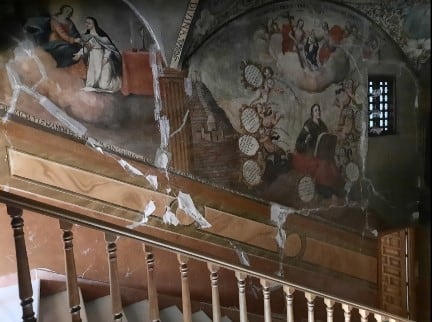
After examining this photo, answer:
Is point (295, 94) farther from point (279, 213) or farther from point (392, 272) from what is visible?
point (392, 272)

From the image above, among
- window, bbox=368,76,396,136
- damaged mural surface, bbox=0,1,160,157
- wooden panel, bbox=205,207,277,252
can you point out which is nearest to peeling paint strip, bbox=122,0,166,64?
damaged mural surface, bbox=0,1,160,157

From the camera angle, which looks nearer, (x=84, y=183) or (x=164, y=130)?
(x=84, y=183)

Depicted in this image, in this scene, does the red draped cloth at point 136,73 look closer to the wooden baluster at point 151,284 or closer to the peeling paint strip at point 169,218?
the peeling paint strip at point 169,218

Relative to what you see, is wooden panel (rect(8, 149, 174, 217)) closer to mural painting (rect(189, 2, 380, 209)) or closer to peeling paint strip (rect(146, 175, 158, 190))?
peeling paint strip (rect(146, 175, 158, 190))

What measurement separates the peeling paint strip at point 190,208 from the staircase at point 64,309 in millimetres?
622

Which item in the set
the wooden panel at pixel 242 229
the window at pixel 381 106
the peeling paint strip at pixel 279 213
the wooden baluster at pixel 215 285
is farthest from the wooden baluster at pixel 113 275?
the window at pixel 381 106

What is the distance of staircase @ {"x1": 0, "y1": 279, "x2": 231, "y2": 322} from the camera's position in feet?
8.48

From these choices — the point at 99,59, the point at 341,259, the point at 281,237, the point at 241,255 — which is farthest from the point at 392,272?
the point at 99,59

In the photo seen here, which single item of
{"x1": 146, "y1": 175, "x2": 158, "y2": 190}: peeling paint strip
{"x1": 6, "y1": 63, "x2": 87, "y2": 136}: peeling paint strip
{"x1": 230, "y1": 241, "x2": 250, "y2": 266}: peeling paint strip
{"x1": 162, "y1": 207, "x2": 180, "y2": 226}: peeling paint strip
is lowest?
{"x1": 230, "y1": 241, "x2": 250, "y2": 266}: peeling paint strip

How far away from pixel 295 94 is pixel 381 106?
37.6 inches

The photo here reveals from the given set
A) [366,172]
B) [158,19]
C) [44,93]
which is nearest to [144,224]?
[44,93]

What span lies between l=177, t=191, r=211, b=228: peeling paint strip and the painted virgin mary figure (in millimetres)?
895

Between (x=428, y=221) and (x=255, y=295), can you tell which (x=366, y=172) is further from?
(x=428, y=221)

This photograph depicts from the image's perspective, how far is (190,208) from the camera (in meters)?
3.45
